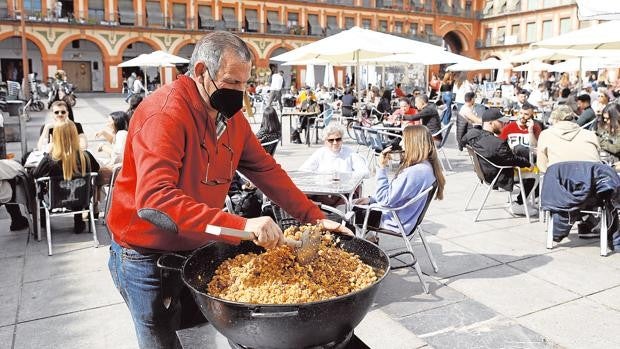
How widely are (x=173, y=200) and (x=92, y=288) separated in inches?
112

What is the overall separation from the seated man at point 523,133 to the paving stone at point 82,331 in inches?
197

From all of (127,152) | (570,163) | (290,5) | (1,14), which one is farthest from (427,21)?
(127,152)

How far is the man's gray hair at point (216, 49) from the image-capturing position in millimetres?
1713

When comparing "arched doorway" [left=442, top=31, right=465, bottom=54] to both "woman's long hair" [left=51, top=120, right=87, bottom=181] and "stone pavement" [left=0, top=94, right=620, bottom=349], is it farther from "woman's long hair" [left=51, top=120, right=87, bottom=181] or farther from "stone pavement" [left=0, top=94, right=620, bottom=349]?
"woman's long hair" [left=51, top=120, right=87, bottom=181]

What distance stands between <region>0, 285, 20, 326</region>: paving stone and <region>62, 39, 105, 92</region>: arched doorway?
35.2 meters

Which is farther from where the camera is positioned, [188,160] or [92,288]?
[92,288]

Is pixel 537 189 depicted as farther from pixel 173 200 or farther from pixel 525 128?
pixel 173 200

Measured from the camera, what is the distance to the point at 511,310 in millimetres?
3510

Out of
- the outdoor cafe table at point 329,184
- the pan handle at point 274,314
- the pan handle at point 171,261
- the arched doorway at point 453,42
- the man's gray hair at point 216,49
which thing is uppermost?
the arched doorway at point 453,42

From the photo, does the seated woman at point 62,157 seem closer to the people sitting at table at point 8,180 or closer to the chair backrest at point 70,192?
the chair backrest at point 70,192

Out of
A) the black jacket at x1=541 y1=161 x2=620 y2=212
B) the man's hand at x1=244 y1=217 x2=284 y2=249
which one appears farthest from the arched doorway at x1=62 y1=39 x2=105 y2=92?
the man's hand at x1=244 y1=217 x2=284 y2=249

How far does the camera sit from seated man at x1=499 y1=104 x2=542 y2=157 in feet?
21.5

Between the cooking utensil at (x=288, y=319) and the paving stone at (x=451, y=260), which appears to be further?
the paving stone at (x=451, y=260)

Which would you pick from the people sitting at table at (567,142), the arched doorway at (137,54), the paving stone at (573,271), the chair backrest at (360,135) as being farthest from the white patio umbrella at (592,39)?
the arched doorway at (137,54)
